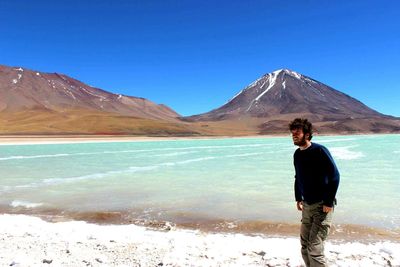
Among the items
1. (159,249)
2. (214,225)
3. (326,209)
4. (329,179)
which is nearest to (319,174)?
(329,179)

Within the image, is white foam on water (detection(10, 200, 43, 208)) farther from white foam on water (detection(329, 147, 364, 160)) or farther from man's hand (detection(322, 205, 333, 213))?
white foam on water (detection(329, 147, 364, 160))

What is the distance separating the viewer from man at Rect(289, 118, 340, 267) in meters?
4.33

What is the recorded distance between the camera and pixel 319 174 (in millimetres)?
4355

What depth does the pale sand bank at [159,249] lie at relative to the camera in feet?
17.9

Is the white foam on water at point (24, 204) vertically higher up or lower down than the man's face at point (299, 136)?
lower down

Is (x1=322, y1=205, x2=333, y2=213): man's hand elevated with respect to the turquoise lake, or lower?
elevated

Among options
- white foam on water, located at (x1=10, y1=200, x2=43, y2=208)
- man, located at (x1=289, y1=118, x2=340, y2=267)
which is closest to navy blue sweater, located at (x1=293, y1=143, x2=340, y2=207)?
man, located at (x1=289, y1=118, x2=340, y2=267)

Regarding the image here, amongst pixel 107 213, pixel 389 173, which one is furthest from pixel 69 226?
pixel 389 173

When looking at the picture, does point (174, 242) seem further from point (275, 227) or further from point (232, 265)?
point (275, 227)

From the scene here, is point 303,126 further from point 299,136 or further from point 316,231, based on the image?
point 316,231

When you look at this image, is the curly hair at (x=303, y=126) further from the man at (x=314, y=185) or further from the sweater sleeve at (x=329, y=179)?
the sweater sleeve at (x=329, y=179)

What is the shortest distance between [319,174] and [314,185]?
13 centimetres

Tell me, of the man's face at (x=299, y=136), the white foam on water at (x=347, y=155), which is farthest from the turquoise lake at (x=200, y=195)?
the white foam on water at (x=347, y=155)

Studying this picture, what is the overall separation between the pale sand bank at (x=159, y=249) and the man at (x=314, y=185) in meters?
1.01
